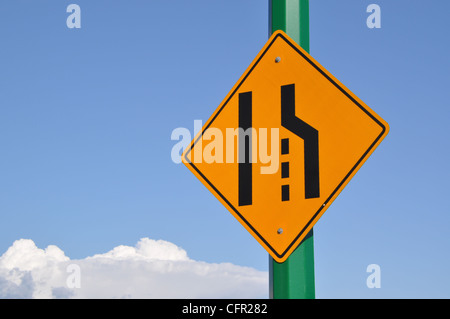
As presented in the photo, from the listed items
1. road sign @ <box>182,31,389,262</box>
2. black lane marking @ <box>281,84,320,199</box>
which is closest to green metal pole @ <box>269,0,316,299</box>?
road sign @ <box>182,31,389,262</box>

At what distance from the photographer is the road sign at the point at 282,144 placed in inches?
116

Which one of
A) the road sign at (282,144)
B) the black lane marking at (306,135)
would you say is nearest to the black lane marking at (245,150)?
the road sign at (282,144)

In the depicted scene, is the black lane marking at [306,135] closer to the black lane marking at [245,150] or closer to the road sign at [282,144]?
the road sign at [282,144]

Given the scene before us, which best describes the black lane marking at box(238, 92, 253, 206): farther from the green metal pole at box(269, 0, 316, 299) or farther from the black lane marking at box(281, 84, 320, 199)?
the green metal pole at box(269, 0, 316, 299)

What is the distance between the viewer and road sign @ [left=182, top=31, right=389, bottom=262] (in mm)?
2945

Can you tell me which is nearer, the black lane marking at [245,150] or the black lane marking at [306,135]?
the black lane marking at [306,135]

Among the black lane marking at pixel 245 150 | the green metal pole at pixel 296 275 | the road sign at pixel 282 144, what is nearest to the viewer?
the green metal pole at pixel 296 275

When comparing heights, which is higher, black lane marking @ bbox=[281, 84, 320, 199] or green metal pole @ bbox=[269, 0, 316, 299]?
black lane marking @ bbox=[281, 84, 320, 199]

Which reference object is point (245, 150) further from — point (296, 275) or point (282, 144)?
point (296, 275)

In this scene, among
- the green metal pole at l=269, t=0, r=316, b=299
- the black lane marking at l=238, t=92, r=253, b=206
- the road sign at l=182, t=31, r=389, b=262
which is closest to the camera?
the green metal pole at l=269, t=0, r=316, b=299

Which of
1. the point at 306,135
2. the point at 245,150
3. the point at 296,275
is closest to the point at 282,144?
the point at 306,135
